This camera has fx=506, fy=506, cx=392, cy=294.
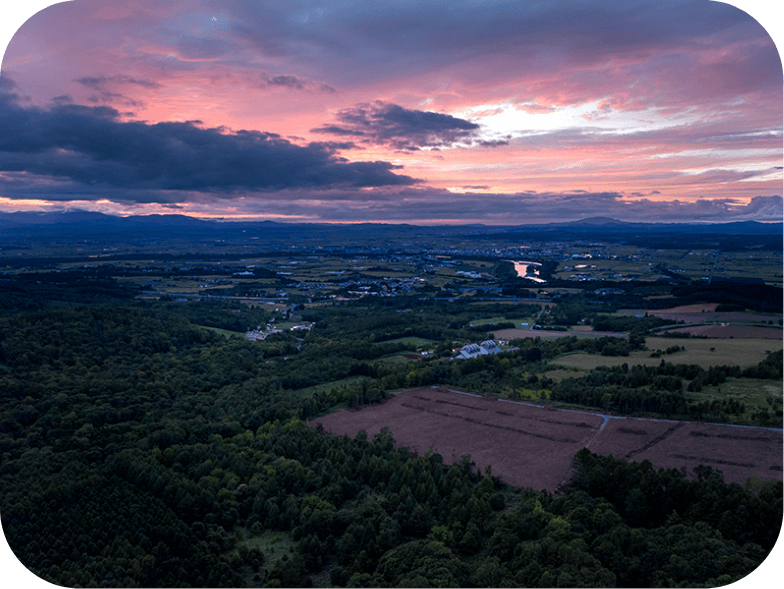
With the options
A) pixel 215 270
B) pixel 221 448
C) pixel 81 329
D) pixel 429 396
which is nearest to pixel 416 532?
pixel 221 448

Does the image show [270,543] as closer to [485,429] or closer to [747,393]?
[485,429]

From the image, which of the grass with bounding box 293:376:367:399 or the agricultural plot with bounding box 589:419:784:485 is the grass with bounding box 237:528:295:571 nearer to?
the agricultural plot with bounding box 589:419:784:485

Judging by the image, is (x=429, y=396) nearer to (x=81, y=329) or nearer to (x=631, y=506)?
(x=631, y=506)

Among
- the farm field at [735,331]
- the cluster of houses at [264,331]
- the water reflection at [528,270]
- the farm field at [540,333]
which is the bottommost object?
the cluster of houses at [264,331]

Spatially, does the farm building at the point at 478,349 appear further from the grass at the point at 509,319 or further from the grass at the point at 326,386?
the grass at the point at 509,319

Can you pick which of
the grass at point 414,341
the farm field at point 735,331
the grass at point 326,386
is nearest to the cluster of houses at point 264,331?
the grass at point 414,341

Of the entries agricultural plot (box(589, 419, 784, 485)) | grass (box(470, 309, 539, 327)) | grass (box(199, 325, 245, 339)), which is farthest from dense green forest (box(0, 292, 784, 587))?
grass (box(470, 309, 539, 327))
